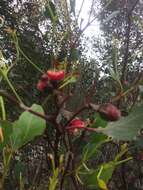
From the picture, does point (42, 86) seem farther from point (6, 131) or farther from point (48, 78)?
point (6, 131)

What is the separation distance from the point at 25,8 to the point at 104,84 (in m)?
Result: 2.71

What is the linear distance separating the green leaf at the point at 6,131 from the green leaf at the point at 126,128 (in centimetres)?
11

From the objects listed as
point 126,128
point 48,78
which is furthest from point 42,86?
point 126,128

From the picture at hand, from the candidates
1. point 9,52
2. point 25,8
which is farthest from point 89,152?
point 25,8

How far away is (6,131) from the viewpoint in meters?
0.59

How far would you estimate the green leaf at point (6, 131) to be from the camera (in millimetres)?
579

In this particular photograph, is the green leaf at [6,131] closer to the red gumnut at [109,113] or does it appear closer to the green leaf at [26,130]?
the green leaf at [26,130]

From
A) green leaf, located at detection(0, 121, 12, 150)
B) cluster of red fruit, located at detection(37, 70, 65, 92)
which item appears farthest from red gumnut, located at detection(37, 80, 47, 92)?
green leaf, located at detection(0, 121, 12, 150)

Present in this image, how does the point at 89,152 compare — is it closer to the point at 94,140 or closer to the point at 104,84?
the point at 94,140

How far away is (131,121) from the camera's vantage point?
56 cm

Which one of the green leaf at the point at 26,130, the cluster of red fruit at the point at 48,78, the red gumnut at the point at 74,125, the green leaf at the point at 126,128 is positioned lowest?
the green leaf at the point at 126,128

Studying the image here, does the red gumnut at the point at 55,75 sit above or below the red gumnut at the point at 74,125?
above

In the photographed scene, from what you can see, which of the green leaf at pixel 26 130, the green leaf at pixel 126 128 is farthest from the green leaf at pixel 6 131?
the green leaf at pixel 126 128

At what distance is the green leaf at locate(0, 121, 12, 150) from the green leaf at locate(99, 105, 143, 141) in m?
0.11
